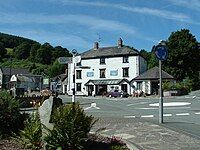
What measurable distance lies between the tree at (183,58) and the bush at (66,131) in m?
66.4

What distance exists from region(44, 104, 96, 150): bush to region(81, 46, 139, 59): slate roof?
6157 centimetres

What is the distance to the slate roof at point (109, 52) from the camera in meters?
70.0

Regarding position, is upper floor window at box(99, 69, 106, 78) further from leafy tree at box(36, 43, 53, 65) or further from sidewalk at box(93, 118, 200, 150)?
leafy tree at box(36, 43, 53, 65)

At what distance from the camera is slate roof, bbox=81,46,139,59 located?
6999 centimetres

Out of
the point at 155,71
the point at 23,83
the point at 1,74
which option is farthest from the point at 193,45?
the point at 1,74

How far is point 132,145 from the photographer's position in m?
8.72

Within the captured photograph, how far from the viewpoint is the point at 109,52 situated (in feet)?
239

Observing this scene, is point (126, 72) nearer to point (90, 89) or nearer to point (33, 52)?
point (90, 89)

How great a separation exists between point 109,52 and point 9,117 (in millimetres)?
63621

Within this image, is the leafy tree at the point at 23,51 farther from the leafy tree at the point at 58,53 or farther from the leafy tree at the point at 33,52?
the leafy tree at the point at 58,53

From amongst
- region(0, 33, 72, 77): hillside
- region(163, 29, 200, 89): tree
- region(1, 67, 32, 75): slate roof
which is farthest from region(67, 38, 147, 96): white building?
region(0, 33, 72, 77): hillside

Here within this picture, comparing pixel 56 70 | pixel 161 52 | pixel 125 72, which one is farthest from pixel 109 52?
pixel 161 52

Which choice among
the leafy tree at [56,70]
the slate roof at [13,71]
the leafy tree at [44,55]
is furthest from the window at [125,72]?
the leafy tree at [44,55]

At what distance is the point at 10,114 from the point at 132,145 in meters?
3.29
